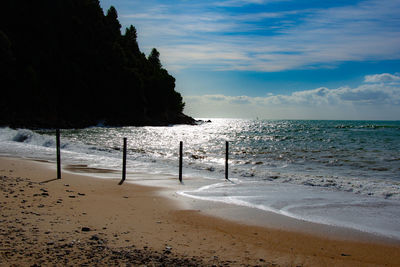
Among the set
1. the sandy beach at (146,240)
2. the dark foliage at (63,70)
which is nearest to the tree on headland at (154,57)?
the dark foliage at (63,70)

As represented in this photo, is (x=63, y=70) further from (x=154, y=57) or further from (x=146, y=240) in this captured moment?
(x=146, y=240)

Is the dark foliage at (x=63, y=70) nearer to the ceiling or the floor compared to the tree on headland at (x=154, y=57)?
nearer to the floor

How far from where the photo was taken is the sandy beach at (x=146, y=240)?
4777 millimetres

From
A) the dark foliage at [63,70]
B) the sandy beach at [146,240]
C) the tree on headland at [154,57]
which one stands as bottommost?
the sandy beach at [146,240]

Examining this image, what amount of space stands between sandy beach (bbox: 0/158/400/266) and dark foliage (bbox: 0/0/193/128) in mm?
54480

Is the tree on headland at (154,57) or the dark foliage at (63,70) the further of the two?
the tree on headland at (154,57)

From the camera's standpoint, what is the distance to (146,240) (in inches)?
220

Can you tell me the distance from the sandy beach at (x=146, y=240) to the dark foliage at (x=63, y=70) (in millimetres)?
54480

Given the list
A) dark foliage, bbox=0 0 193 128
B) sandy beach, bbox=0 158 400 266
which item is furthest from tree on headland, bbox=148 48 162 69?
sandy beach, bbox=0 158 400 266

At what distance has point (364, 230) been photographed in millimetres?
6887

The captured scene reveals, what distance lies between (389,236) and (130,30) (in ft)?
409

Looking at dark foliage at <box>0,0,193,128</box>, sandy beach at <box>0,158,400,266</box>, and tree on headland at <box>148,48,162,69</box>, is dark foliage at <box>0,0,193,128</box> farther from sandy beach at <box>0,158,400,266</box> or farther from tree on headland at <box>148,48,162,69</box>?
sandy beach at <box>0,158,400,266</box>

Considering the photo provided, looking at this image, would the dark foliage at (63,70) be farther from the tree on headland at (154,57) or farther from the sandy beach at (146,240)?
the sandy beach at (146,240)

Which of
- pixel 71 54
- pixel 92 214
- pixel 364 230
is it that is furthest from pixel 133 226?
pixel 71 54
